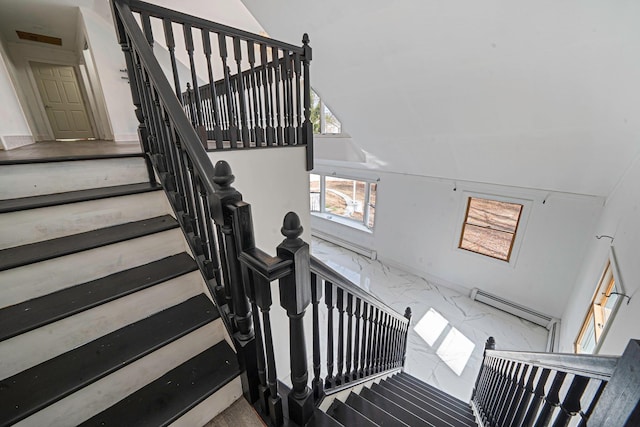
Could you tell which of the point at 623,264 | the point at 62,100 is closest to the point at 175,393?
the point at 623,264

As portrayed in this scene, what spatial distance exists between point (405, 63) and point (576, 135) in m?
1.80

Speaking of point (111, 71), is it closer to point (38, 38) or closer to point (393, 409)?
point (38, 38)

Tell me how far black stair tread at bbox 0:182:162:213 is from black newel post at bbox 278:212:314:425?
118cm

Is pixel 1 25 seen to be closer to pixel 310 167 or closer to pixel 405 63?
pixel 310 167

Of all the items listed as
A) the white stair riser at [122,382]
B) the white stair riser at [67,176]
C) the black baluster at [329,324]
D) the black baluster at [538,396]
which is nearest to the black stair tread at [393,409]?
the black baluster at [329,324]

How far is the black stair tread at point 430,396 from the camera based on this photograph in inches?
85.4

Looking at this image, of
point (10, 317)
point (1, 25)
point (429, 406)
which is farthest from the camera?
point (1, 25)

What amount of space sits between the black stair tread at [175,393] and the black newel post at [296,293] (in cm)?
33

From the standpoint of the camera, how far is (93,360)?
0.95 meters

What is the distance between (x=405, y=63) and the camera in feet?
8.35

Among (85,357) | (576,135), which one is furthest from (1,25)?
(576,135)

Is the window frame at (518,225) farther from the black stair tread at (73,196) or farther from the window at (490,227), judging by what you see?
the black stair tread at (73,196)

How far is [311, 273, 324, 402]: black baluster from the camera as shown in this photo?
93cm

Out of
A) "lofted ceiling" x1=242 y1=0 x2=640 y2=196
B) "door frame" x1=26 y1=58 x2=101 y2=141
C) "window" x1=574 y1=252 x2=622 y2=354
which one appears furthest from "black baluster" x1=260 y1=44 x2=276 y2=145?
"door frame" x1=26 y1=58 x2=101 y2=141
